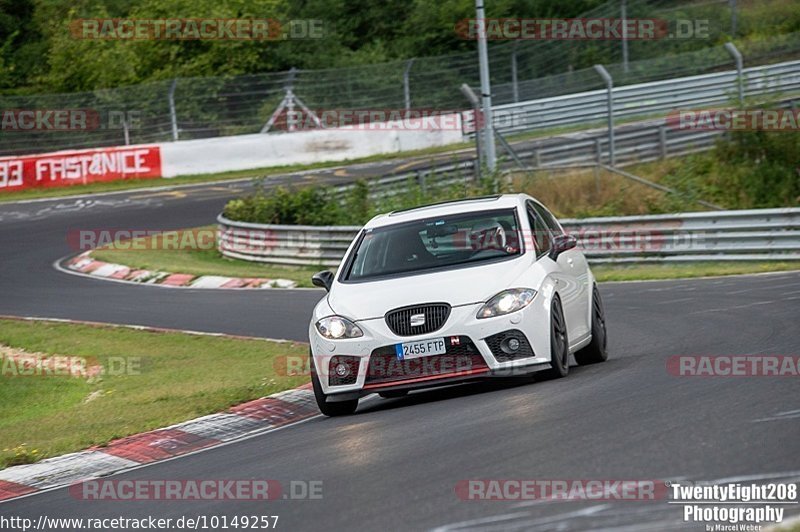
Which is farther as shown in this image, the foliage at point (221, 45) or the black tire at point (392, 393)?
the foliage at point (221, 45)

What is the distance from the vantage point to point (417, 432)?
8.80 m

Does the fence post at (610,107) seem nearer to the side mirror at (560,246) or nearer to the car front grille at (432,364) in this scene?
the side mirror at (560,246)

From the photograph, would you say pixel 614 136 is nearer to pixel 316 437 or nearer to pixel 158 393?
pixel 158 393

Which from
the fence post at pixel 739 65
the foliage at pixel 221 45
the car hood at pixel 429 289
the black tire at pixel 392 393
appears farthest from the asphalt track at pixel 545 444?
the foliage at pixel 221 45

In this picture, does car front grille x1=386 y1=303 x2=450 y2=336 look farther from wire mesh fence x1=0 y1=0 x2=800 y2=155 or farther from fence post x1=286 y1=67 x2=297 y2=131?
fence post x1=286 y1=67 x2=297 y2=131

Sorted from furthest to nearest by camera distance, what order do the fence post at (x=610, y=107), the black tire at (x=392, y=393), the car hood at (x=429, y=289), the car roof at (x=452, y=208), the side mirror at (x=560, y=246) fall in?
the fence post at (x=610, y=107) < the car roof at (x=452, y=208) < the side mirror at (x=560, y=246) < the black tire at (x=392, y=393) < the car hood at (x=429, y=289)

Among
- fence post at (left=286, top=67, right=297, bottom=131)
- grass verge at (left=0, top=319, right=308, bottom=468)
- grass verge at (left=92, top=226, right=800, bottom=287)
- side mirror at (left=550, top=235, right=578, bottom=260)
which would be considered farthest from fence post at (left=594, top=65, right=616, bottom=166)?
side mirror at (left=550, top=235, right=578, bottom=260)

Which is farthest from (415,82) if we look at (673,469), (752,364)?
(673,469)

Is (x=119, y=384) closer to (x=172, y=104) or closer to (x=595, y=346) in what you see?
(x=595, y=346)

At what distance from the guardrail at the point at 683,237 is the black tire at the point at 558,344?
409 inches

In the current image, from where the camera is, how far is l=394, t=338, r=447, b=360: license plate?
10.1 meters

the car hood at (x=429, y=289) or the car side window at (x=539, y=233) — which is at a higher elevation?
the car side window at (x=539, y=233)

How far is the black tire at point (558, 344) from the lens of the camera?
10.4 m

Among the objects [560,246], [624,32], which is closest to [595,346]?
[560,246]
